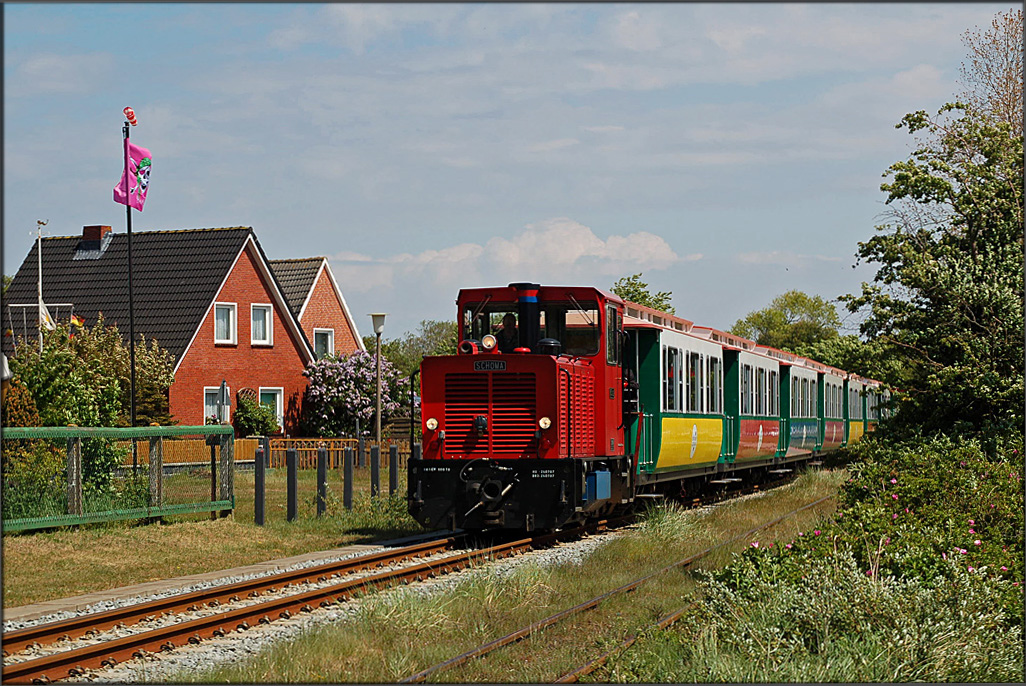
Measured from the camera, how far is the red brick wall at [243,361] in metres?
40.2

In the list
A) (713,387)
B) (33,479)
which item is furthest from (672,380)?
(33,479)

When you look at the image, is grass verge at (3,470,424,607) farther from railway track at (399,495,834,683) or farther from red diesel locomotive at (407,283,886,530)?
railway track at (399,495,834,683)

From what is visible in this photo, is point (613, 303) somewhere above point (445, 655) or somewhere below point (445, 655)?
above

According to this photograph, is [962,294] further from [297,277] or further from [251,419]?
[297,277]

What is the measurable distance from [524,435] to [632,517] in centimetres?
599

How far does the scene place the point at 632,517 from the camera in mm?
22203

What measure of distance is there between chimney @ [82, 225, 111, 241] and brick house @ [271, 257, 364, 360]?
6843mm

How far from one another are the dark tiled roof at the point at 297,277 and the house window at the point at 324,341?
5.25ft

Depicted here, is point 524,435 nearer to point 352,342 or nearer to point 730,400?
point 730,400

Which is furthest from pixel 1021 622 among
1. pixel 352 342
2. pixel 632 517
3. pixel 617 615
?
pixel 352 342

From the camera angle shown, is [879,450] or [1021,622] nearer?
[1021,622]

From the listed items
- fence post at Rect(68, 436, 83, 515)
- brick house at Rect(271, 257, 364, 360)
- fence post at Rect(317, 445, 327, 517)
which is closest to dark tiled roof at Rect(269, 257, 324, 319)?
brick house at Rect(271, 257, 364, 360)

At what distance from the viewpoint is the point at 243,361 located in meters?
42.3

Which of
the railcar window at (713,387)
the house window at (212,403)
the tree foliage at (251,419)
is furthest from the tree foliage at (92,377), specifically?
the railcar window at (713,387)
